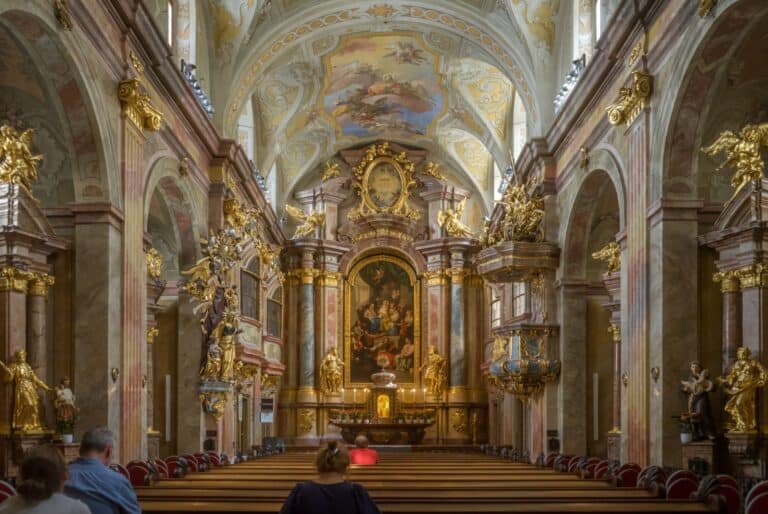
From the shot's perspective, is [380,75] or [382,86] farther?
[382,86]

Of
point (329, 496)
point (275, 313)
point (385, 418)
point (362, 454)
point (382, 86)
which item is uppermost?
point (382, 86)

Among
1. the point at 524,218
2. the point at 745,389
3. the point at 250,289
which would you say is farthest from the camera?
the point at 250,289

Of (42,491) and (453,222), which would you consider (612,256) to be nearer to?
(453,222)

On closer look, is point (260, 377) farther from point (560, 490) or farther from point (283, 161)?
point (560, 490)

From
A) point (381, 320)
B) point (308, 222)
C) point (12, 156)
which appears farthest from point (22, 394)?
point (381, 320)

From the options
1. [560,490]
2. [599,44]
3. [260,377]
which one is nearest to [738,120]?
[599,44]

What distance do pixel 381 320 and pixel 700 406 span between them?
817 inches

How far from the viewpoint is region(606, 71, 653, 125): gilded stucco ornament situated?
14.4 meters

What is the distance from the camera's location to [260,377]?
27609 mm

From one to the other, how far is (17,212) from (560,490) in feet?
22.6

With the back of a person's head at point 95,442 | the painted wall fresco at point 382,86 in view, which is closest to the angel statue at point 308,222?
the painted wall fresco at point 382,86

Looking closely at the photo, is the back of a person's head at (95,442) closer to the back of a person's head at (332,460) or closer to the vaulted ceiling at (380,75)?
the back of a person's head at (332,460)

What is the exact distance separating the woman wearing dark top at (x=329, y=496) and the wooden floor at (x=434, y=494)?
8.46ft

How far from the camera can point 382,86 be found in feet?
95.1
